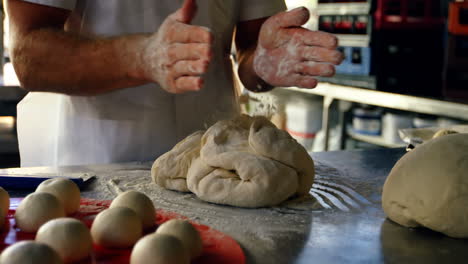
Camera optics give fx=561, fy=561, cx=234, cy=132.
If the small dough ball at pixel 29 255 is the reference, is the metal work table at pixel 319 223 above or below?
below

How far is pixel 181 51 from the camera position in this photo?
1.29 m

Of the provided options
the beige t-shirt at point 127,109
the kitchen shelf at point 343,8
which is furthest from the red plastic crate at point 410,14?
the beige t-shirt at point 127,109

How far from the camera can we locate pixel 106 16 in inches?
66.0

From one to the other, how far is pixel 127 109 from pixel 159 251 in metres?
0.96

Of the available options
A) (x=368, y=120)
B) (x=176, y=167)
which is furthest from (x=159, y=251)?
(x=368, y=120)

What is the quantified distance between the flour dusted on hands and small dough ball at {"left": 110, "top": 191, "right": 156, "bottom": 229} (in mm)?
205

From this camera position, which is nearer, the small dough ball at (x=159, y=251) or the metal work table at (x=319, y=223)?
the small dough ball at (x=159, y=251)

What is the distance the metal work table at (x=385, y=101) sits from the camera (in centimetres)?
261

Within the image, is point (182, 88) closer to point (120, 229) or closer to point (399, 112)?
point (120, 229)

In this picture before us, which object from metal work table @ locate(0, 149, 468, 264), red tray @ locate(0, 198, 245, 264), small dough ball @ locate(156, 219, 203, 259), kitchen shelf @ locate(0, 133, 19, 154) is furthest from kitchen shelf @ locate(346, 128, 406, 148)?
Answer: small dough ball @ locate(156, 219, 203, 259)

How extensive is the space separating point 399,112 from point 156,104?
5.96 feet

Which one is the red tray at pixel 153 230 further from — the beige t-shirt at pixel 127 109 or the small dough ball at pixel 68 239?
the beige t-shirt at pixel 127 109

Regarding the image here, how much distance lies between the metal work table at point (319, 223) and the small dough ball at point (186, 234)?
0.10m

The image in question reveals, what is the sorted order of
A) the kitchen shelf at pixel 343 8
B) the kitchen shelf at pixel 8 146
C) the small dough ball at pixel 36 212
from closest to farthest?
the small dough ball at pixel 36 212 → the kitchen shelf at pixel 343 8 → the kitchen shelf at pixel 8 146
